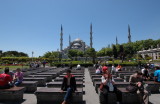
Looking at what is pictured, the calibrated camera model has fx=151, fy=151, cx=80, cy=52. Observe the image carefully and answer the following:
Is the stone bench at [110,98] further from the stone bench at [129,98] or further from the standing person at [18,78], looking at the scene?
the standing person at [18,78]

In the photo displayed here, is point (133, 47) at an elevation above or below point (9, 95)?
above

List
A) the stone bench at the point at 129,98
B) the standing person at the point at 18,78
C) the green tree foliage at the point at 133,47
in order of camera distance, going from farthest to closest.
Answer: the green tree foliage at the point at 133,47 < the standing person at the point at 18,78 < the stone bench at the point at 129,98

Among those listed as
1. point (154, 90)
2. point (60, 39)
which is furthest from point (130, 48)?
point (154, 90)

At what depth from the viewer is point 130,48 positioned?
77.0 meters

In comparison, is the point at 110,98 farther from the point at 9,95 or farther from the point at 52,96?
the point at 9,95

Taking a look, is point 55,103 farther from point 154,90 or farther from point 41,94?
point 154,90

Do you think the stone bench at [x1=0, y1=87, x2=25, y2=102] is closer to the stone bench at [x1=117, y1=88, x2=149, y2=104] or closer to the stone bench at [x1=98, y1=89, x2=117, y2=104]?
the stone bench at [x1=98, y1=89, x2=117, y2=104]

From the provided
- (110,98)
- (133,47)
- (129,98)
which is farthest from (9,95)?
(133,47)

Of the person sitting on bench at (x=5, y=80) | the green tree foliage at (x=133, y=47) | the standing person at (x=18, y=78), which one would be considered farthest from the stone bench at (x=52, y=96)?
the green tree foliage at (x=133, y=47)

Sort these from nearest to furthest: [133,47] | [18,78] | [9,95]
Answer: [9,95] → [18,78] → [133,47]

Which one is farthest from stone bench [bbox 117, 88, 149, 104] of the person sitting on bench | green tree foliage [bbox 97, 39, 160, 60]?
green tree foliage [bbox 97, 39, 160, 60]

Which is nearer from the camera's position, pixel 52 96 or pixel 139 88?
pixel 139 88

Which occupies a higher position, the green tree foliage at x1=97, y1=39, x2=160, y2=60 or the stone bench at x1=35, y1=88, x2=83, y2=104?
the green tree foliage at x1=97, y1=39, x2=160, y2=60

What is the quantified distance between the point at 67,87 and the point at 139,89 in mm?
2790
